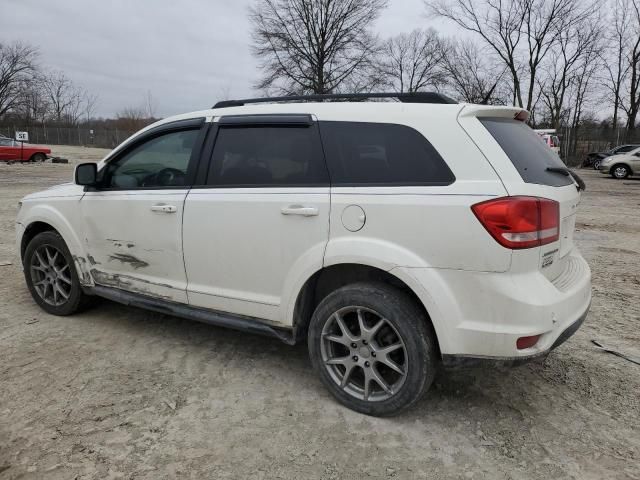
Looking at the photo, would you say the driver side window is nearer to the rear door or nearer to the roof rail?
the roof rail

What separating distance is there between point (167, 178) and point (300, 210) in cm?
125

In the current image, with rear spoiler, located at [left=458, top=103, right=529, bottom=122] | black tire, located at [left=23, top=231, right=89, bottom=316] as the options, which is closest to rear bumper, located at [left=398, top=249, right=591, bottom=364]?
rear spoiler, located at [left=458, top=103, right=529, bottom=122]

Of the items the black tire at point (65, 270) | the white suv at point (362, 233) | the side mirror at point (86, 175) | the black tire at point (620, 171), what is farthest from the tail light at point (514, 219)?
the black tire at point (620, 171)

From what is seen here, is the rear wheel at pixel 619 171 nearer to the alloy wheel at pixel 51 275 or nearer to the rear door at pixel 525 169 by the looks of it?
the rear door at pixel 525 169

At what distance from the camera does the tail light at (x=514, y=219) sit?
96.4 inches

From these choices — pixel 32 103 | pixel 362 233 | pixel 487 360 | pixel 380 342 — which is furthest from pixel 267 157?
pixel 32 103

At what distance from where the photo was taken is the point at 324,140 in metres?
3.04

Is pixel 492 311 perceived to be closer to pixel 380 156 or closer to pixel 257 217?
pixel 380 156

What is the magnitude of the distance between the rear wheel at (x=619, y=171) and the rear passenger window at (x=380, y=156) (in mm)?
25006

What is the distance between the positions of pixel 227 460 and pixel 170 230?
165 cm

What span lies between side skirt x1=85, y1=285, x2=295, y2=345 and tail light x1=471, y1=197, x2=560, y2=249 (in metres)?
1.40

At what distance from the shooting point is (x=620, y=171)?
23797mm

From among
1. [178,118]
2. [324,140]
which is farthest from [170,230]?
[324,140]

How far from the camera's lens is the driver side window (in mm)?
3590
